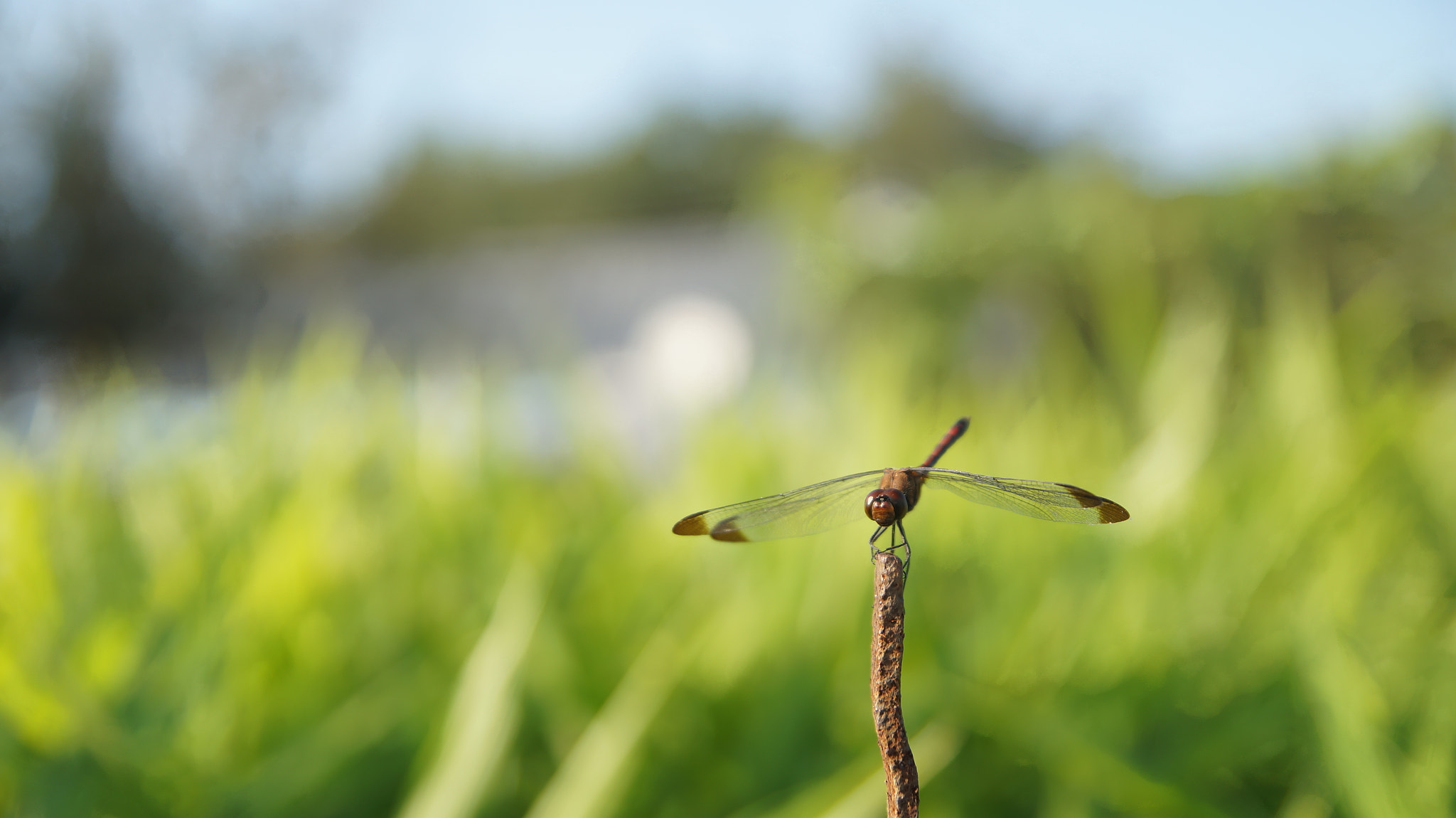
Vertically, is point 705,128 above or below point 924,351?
above

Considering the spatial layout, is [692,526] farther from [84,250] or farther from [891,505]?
[84,250]

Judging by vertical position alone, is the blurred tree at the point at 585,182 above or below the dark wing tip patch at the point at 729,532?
above

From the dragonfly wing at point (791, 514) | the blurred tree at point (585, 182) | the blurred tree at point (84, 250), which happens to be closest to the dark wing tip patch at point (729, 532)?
the dragonfly wing at point (791, 514)

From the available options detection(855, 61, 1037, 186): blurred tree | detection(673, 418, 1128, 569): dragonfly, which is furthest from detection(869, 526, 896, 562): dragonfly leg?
detection(855, 61, 1037, 186): blurred tree

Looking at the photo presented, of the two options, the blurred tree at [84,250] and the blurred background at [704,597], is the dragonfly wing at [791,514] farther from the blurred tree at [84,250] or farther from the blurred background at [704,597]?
the blurred tree at [84,250]

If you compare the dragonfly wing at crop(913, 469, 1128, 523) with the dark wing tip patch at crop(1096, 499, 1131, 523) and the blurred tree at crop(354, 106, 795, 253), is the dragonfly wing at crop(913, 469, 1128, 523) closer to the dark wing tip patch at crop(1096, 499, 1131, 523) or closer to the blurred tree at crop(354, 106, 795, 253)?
the dark wing tip patch at crop(1096, 499, 1131, 523)

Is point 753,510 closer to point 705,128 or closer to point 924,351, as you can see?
point 924,351

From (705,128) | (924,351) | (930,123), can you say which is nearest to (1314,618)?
(924,351)
